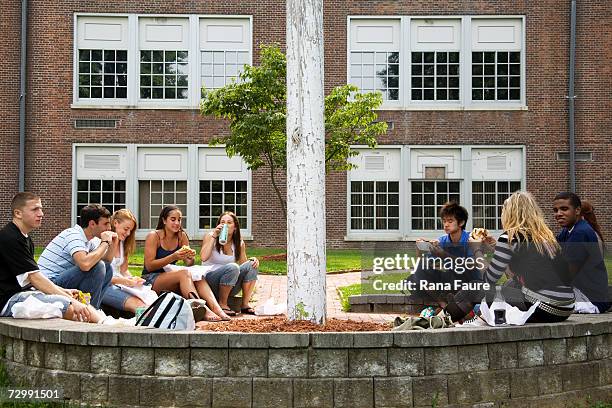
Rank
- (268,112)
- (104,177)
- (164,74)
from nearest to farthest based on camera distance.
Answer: (268,112), (104,177), (164,74)

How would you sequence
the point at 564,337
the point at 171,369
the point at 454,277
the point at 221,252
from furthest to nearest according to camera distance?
the point at 221,252 < the point at 454,277 < the point at 564,337 < the point at 171,369

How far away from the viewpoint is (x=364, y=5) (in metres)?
24.2

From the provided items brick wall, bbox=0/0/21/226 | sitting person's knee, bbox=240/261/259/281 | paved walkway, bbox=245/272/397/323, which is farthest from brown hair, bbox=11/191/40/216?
brick wall, bbox=0/0/21/226

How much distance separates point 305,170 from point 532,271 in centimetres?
191

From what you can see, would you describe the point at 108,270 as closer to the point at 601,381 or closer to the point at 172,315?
the point at 172,315

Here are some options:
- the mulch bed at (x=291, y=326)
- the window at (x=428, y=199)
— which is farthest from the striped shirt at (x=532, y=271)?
the window at (x=428, y=199)

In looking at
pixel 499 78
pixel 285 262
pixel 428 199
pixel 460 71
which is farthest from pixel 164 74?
pixel 499 78

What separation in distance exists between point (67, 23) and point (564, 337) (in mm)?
21614

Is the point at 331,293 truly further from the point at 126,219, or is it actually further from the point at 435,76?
the point at 435,76

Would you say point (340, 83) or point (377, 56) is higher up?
point (377, 56)

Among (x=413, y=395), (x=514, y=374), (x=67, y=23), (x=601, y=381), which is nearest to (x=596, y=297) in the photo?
(x=601, y=381)

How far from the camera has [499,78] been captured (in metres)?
24.4

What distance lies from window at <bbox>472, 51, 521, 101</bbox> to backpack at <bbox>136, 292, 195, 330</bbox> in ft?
66.4

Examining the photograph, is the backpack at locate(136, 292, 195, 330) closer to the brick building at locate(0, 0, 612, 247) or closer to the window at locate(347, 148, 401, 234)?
the brick building at locate(0, 0, 612, 247)
